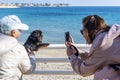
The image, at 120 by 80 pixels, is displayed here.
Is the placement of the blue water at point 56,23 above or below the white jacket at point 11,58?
below

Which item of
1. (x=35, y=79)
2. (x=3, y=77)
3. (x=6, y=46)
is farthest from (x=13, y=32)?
(x=35, y=79)

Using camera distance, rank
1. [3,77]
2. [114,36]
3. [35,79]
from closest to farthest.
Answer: [114,36]
[3,77]
[35,79]

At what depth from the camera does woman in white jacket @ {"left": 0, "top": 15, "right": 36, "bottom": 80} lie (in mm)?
3926

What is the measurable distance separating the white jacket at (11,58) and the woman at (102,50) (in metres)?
0.62

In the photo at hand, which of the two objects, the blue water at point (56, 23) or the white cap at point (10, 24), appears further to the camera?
the blue water at point (56, 23)

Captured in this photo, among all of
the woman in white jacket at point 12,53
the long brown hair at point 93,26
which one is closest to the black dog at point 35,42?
the woman in white jacket at point 12,53

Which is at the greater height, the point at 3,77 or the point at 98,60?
the point at 98,60

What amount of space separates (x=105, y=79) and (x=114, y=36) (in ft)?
1.18

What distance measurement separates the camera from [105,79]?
3516mm

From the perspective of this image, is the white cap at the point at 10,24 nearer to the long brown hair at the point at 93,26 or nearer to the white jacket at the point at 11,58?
the white jacket at the point at 11,58

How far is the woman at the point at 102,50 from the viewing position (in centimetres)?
347

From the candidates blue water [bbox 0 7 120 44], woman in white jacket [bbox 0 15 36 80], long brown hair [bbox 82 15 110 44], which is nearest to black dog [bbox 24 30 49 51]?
woman in white jacket [bbox 0 15 36 80]

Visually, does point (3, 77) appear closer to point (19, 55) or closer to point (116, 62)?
point (19, 55)

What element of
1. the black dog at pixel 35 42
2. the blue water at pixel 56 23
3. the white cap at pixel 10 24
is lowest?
the blue water at pixel 56 23
